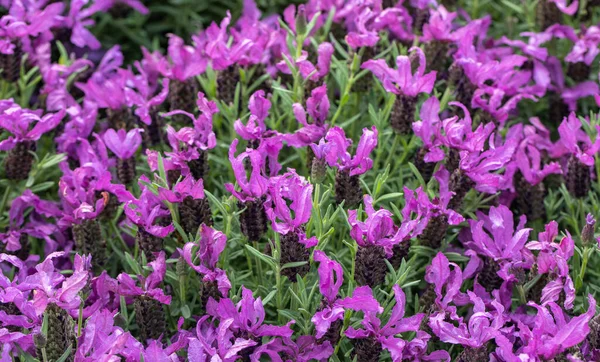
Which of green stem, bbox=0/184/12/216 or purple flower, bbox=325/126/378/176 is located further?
green stem, bbox=0/184/12/216

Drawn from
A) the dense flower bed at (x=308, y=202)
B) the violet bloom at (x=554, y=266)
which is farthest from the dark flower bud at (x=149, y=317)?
the violet bloom at (x=554, y=266)

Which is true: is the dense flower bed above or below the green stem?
above

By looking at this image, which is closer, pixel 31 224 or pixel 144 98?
pixel 31 224

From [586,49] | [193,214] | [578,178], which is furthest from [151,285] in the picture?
[586,49]

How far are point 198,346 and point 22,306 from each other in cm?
30

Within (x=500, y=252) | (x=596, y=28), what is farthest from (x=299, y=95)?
(x=596, y=28)

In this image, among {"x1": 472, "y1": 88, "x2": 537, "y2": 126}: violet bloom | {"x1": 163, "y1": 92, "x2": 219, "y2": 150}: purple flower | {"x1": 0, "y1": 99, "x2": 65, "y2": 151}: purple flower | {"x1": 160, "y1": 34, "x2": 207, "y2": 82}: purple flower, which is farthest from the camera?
{"x1": 160, "y1": 34, "x2": 207, "y2": 82}: purple flower

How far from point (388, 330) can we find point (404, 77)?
0.57m

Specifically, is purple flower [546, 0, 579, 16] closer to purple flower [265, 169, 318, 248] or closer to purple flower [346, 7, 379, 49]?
purple flower [346, 7, 379, 49]

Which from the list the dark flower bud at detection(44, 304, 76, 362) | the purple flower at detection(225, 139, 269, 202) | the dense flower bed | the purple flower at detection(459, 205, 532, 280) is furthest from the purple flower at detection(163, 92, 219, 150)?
the purple flower at detection(459, 205, 532, 280)

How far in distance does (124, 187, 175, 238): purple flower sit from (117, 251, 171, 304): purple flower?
57 millimetres

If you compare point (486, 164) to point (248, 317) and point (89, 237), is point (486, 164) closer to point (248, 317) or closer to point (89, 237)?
point (248, 317)

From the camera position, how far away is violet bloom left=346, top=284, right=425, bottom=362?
144 centimetres

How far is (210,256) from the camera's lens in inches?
60.4
